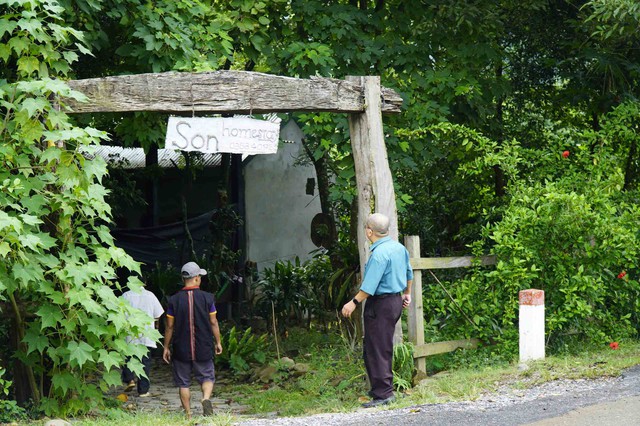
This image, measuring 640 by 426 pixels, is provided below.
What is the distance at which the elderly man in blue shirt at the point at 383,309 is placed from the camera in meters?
7.93

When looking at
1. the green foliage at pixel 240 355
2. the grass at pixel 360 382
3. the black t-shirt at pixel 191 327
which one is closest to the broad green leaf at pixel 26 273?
the grass at pixel 360 382

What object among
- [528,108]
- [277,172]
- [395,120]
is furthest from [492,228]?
[277,172]

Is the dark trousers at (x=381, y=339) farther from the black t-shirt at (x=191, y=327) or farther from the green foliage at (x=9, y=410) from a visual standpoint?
the green foliage at (x=9, y=410)

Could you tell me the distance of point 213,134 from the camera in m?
8.37

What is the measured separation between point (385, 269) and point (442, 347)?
6.53 ft

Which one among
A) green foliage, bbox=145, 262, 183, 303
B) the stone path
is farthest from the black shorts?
green foliage, bbox=145, 262, 183, 303

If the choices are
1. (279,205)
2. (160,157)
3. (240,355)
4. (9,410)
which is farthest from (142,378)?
(160,157)

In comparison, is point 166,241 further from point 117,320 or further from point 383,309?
point 383,309

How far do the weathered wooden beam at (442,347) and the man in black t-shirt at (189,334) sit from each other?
2.03m

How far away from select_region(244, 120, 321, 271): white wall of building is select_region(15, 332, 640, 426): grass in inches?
234

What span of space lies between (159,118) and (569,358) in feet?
17.4

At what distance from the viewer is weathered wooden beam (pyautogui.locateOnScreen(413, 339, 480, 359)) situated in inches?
365

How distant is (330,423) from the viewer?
274 inches

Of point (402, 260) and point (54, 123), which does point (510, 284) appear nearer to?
point (402, 260)
